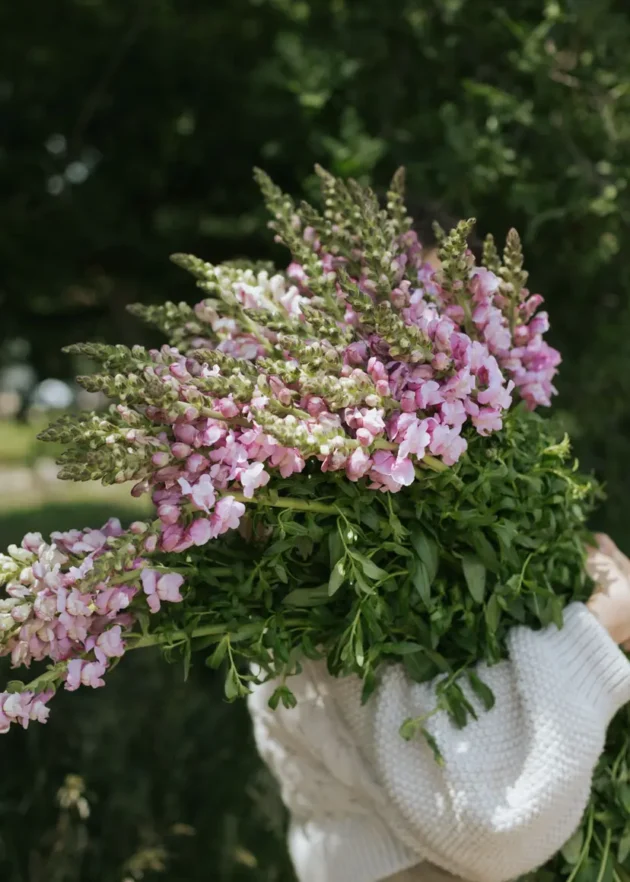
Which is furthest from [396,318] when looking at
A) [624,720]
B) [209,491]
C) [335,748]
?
[624,720]

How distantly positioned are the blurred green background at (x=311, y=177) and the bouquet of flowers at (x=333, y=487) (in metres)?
0.72

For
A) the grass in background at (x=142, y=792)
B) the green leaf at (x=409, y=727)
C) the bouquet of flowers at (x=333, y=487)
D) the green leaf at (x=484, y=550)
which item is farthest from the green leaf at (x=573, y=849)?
the grass in background at (x=142, y=792)

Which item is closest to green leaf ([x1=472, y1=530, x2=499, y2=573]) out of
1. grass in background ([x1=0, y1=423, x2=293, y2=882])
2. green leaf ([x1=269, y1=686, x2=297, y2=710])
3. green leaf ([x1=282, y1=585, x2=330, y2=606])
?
green leaf ([x1=282, y1=585, x2=330, y2=606])

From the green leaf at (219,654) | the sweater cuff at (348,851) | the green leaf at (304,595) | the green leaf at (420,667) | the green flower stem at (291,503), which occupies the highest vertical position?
the green flower stem at (291,503)

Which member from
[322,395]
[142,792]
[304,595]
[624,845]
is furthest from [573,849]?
[142,792]

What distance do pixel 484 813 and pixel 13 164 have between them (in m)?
3.81

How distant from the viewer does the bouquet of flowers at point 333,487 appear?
1.19m

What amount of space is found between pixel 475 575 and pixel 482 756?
0.25 meters

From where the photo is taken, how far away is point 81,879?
2.35 m

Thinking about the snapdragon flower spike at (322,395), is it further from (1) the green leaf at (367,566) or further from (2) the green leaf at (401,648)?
(2) the green leaf at (401,648)

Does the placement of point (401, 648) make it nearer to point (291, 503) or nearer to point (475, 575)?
point (475, 575)

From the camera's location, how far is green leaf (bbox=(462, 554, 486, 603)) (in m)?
1.35

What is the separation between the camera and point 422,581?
133 centimetres

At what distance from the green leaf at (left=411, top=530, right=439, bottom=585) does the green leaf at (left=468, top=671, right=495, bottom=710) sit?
0.16m
